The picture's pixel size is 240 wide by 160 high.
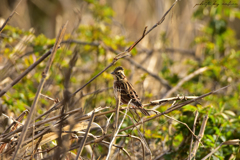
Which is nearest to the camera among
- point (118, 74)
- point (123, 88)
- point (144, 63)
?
point (123, 88)

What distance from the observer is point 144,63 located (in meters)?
6.91

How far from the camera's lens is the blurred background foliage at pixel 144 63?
3.24 m

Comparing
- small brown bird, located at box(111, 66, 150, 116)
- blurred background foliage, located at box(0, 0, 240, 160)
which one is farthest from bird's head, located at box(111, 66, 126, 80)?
blurred background foliage, located at box(0, 0, 240, 160)

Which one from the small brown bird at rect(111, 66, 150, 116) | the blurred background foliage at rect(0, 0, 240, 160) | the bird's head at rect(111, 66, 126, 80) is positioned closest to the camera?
the blurred background foliage at rect(0, 0, 240, 160)

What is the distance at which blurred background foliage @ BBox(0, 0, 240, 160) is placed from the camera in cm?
324

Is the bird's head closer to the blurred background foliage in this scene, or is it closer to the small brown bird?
the small brown bird

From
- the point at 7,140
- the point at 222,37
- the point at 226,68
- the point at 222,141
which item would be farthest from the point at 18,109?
the point at 222,37

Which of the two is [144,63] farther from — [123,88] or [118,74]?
[123,88]

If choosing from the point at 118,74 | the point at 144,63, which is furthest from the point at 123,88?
the point at 144,63

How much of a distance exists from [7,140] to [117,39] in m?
3.13

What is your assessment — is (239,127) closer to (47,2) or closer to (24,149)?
(24,149)

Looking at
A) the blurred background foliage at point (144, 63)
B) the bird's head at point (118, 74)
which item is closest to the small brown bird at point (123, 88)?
the bird's head at point (118, 74)

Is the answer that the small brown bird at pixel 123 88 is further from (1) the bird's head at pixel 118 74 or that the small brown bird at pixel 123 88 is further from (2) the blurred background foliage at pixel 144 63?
(2) the blurred background foliage at pixel 144 63

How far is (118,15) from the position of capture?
27.4 feet
